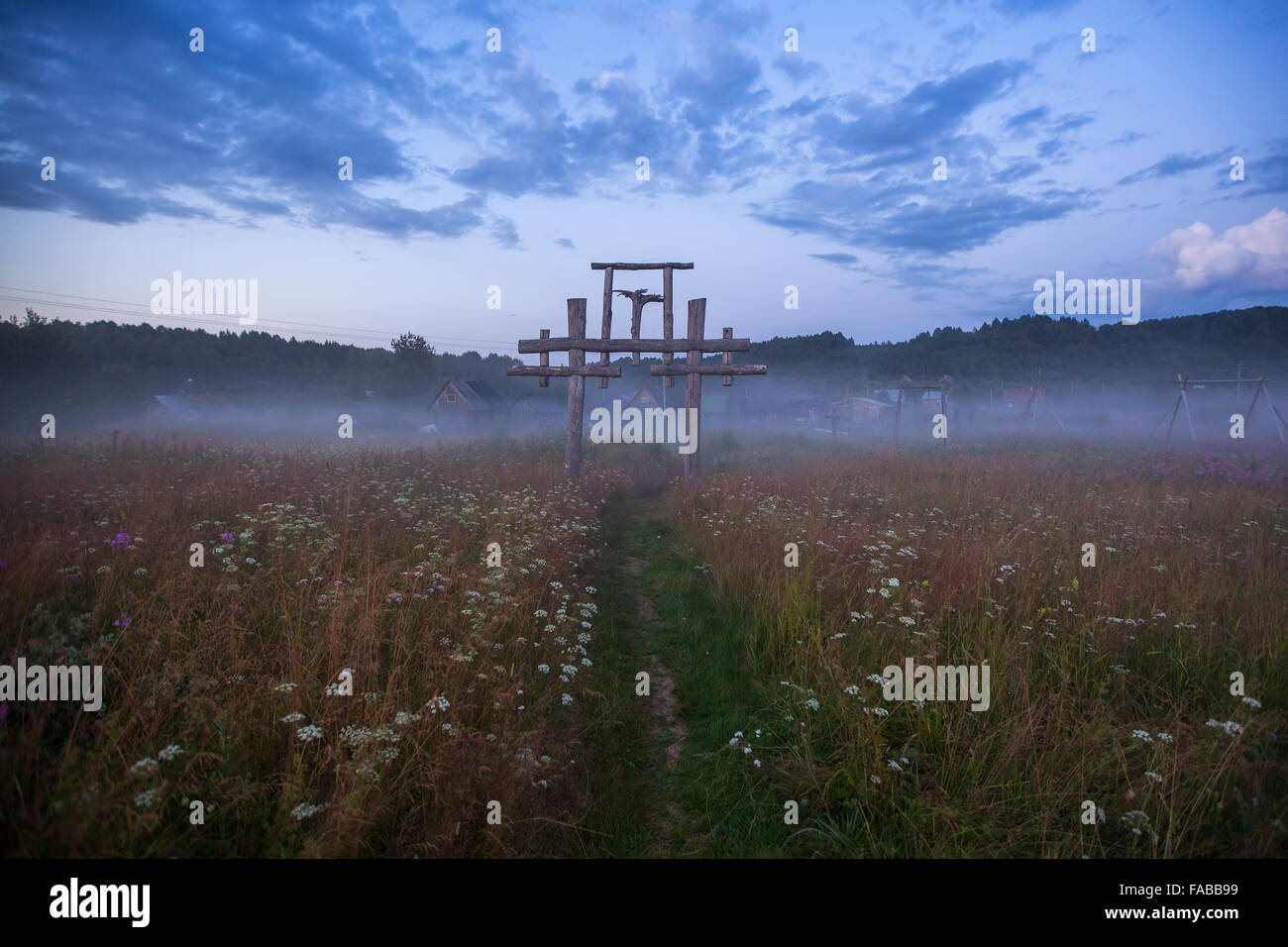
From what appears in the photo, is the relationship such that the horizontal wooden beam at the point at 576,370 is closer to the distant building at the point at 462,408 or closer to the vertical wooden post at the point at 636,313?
the vertical wooden post at the point at 636,313

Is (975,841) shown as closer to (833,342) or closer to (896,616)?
(896,616)

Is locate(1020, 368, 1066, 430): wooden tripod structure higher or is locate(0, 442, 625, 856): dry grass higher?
locate(1020, 368, 1066, 430): wooden tripod structure

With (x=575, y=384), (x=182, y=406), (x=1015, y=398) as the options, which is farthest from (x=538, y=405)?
(x=1015, y=398)

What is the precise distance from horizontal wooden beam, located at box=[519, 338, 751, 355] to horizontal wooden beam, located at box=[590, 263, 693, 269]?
1.98m

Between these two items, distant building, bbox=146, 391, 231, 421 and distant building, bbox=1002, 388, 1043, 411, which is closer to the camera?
distant building, bbox=146, 391, 231, 421

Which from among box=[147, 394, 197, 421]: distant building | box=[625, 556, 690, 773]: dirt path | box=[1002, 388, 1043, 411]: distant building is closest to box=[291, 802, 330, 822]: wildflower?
box=[625, 556, 690, 773]: dirt path

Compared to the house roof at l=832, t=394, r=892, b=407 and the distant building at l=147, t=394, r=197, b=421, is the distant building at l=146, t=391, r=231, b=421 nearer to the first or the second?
the distant building at l=147, t=394, r=197, b=421

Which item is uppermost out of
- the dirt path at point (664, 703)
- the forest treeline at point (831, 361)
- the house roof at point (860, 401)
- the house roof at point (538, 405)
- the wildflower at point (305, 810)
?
the forest treeline at point (831, 361)

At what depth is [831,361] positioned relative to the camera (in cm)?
9394

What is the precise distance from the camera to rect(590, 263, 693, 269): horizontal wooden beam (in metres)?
14.9

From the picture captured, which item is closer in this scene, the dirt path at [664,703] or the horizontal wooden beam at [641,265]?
the dirt path at [664,703]

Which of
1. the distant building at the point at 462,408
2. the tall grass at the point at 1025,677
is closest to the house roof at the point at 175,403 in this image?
the distant building at the point at 462,408

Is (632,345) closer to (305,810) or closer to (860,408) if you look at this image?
(305,810)

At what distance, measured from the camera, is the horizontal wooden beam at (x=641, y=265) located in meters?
14.9
